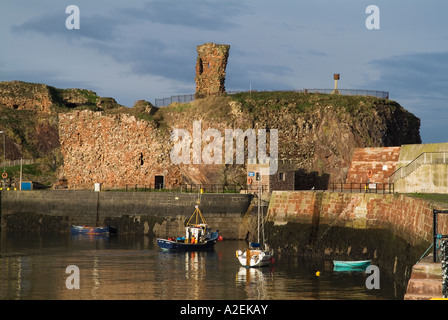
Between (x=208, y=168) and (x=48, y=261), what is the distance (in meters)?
29.9

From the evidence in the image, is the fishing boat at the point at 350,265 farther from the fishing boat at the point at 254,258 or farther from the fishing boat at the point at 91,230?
the fishing boat at the point at 91,230

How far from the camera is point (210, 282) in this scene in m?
43.5

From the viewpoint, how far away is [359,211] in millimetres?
53375

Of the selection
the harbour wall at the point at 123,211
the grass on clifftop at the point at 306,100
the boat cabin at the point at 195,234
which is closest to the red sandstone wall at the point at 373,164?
the grass on clifftop at the point at 306,100

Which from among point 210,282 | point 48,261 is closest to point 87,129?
point 48,261

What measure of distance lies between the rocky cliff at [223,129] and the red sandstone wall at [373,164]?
4.04 meters

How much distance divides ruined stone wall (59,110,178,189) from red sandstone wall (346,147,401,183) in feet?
75.4

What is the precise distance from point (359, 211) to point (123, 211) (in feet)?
99.1

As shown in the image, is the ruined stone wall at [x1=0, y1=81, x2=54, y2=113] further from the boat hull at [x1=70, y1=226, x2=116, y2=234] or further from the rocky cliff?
the boat hull at [x1=70, y1=226, x2=116, y2=234]

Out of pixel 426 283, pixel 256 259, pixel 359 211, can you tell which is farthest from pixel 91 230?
pixel 426 283

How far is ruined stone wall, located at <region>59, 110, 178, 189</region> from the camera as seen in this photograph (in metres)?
87.2

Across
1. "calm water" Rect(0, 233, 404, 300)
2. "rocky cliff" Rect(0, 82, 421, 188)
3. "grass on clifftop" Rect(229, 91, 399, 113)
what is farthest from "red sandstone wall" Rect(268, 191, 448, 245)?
"grass on clifftop" Rect(229, 91, 399, 113)
